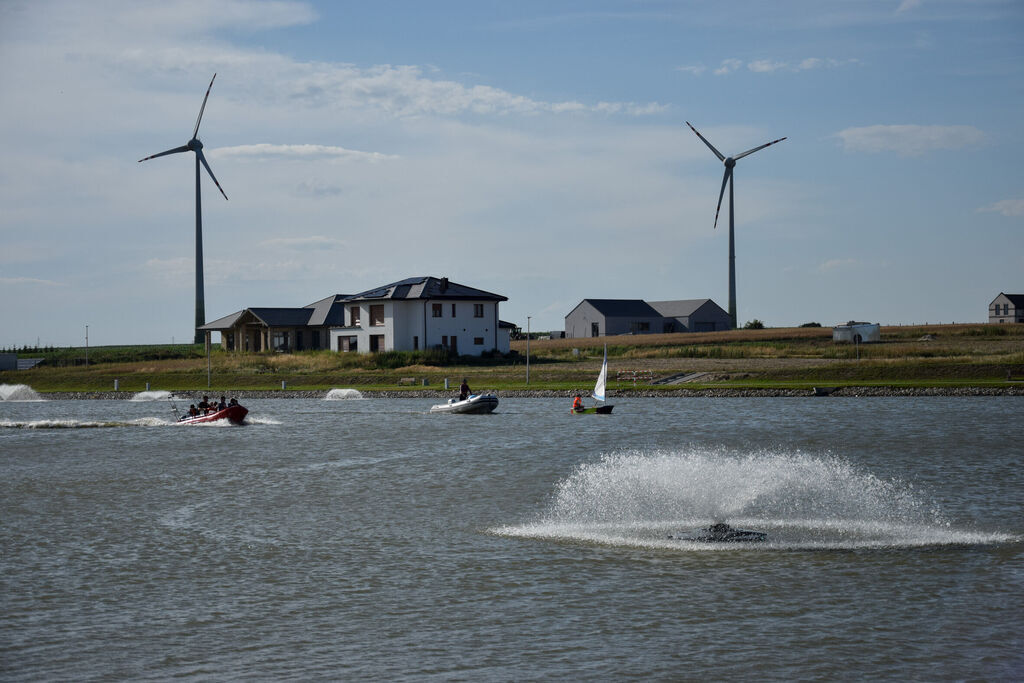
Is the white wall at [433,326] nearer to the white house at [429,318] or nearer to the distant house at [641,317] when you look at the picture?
the white house at [429,318]

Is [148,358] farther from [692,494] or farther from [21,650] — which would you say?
[21,650]

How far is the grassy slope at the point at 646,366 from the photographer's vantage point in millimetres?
85750

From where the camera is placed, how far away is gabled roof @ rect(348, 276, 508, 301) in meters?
111

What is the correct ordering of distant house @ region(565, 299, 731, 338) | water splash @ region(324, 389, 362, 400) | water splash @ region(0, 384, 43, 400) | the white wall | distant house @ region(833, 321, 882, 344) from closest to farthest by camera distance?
water splash @ region(324, 389, 362, 400), the white wall, water splash @ region(0, 384, 43, 400), distant house @ region(833, 321, 882, 344), distant house @ region(565, 299, 731, 338)

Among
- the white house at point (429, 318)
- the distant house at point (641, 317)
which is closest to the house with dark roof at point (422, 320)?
the white house at point (429, 318)

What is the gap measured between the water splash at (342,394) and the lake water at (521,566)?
45108mm

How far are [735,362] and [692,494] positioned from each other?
6935 centimetres

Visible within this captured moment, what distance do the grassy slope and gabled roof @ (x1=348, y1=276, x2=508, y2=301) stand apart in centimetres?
675

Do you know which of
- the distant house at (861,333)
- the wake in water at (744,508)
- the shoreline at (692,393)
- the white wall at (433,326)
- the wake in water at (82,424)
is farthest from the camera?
the distant house at (861,333)

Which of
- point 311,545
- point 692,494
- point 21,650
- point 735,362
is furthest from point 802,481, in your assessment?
point 735,362

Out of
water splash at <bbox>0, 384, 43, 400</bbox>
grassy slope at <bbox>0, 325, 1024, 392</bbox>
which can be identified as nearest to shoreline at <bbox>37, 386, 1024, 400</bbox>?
grassy slope at <bbox>0, 325, 1024, 392</bbox>

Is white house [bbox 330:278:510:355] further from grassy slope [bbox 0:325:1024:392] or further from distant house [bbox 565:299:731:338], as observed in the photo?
distant house [bbox 565:299:731:338]

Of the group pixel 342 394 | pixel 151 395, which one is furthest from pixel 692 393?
pixel 151 395

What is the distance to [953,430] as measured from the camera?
55.5 metres
